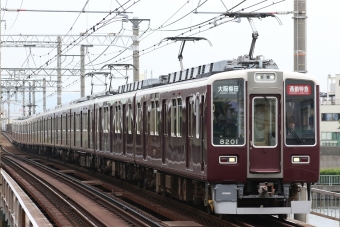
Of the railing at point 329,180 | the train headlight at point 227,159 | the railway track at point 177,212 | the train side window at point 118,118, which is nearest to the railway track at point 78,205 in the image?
the railway track at point 177,212

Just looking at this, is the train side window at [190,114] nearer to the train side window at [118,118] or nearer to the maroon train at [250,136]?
the maroon train at [250,136]

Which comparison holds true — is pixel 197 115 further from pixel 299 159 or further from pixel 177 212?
pixel 177 212

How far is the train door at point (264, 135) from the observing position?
44.7 ft

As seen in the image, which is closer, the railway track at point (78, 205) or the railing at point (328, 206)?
the railing at point (328, 206)

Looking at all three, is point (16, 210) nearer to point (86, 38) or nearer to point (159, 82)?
point (159, 82)

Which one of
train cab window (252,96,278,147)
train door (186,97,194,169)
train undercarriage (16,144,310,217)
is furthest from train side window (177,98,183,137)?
train cab window (252,96,278,147)

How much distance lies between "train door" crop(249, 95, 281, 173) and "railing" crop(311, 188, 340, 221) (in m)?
1.06

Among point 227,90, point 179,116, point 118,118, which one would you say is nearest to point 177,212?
point 179,116

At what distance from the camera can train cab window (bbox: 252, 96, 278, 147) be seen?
13.7m

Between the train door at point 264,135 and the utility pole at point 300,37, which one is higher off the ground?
the utility pole at point 300,37

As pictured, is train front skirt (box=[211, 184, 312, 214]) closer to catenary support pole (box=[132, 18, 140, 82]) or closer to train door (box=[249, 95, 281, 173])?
train door (box=[249, 95, 281, 173])

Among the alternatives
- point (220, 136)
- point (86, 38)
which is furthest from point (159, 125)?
point (86, 38)

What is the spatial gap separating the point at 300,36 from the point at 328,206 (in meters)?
3.17

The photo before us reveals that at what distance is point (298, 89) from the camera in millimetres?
13742
